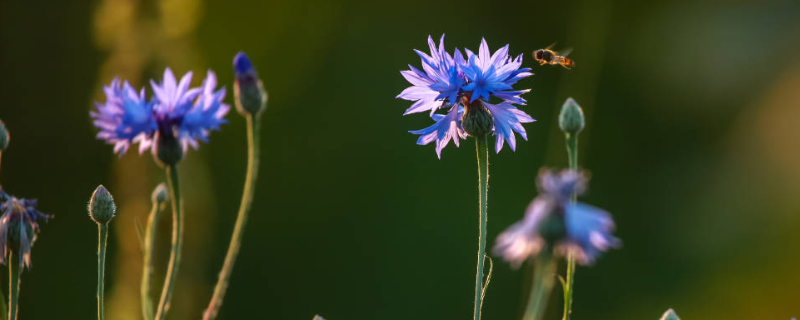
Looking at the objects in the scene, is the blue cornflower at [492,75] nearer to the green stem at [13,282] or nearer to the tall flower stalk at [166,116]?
the tall flower stalk at [166,116]

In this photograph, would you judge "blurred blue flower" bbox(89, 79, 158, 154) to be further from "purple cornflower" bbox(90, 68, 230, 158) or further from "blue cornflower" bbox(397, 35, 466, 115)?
"blue cornflower" bbox(397, 35, 466, 115)

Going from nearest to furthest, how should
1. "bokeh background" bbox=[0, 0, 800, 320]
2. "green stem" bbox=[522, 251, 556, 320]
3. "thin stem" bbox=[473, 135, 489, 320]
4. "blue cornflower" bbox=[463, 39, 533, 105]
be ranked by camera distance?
"green stem" bbox=[522, 251, 556, 320] < "thin stem" bbox=[473, 135, 489, 320] < "blue cornflower" bbox=[463, 39, 533, 105] < "bokeh background" bbox=[0, 0, 800, 320]

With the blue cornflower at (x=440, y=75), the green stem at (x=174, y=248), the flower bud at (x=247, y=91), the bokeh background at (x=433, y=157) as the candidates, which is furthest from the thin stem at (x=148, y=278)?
the bokeh background at (x=433, y=157)

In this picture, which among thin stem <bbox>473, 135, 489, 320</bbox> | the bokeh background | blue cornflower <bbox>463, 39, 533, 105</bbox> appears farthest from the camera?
the bokeh background

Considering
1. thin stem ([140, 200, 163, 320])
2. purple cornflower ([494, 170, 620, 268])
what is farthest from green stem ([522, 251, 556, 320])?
thin stem ([140, 200, 163, 320])

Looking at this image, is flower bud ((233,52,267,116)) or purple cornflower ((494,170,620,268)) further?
flower bud ((233,52,267,116))

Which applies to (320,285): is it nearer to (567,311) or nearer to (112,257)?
(112,257)

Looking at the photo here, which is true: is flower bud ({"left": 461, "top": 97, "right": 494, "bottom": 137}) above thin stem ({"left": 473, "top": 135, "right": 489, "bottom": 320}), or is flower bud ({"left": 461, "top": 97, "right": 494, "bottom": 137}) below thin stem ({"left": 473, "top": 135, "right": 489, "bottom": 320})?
above
